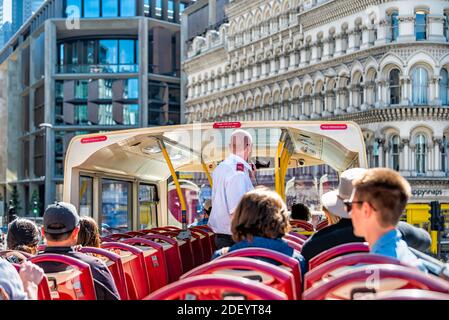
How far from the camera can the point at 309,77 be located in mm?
52906

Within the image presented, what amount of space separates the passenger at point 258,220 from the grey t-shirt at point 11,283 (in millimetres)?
1327

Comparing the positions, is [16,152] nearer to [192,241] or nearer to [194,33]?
[194,33]

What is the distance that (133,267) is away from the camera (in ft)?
22.9

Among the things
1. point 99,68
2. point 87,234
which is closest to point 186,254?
point 87,234

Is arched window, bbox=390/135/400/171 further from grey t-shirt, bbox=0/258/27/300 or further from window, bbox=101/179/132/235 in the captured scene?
grey t-shirt, bbox=0/258/27/300

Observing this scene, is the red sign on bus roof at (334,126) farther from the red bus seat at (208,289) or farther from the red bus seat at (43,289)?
the red bus seat at (208,289)

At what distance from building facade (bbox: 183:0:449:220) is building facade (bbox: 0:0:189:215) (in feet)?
89.1

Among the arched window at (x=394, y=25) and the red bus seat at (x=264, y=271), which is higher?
the arched window at (x=394, y=25)

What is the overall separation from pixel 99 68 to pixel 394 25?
43.8m

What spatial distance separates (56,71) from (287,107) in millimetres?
38285

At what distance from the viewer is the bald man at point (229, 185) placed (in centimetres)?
752

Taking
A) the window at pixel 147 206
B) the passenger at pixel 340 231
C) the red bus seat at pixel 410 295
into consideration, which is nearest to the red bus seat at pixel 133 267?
the passenger at pixel 340 231

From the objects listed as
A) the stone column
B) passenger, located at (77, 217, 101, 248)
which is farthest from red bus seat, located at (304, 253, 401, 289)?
the stone column

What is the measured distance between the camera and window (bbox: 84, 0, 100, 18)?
8581 centimetres
